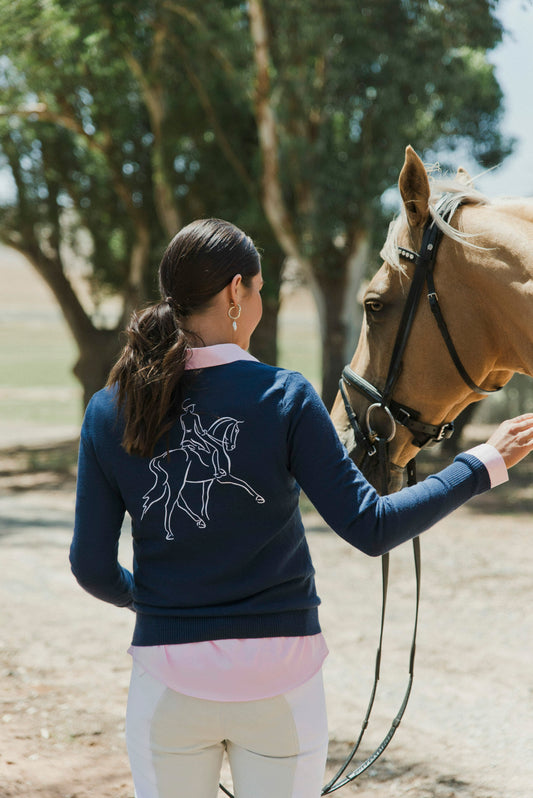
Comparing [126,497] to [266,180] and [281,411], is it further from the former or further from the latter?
[266,180]

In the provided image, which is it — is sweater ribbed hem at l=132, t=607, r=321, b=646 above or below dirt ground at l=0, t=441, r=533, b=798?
above

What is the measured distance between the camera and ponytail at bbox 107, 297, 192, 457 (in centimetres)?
153

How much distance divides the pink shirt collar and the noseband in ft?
2.98

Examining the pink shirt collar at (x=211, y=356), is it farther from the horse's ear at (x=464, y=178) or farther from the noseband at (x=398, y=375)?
the horse's ear at (x=464, y=178)

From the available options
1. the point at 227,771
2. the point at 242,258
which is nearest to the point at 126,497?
the point at 242,258

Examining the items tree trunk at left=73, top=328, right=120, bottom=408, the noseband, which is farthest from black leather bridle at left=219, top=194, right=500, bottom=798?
tree trunk at left=73, top=328, right=120, bottom=408

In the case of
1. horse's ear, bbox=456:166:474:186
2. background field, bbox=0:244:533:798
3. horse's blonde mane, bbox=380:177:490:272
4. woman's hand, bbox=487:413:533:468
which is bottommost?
background field, bbox=0:244:533:798

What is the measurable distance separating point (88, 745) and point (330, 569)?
163 inches

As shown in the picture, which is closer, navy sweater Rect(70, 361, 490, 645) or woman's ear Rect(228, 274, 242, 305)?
navy sweater Rect(70, 361, 490, 645)

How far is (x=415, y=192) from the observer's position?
7.52 feet

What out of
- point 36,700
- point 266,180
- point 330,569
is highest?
point 266,180

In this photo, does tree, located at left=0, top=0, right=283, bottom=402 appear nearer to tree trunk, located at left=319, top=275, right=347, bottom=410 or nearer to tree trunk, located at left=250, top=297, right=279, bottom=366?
tree trunk, located at left=250, top=297, right=279, bottom=366

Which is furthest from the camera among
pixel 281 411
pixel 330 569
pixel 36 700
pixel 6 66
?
pixel 6 66

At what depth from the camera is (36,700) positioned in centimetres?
425
